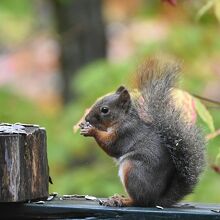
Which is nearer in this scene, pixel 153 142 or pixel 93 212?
pixel 93 212

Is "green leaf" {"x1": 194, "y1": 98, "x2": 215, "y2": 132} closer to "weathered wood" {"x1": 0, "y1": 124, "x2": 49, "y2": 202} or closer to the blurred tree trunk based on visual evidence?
"weathered wood" {"x1": 0, "y1": 124, "x2": 49, "y2": 202}

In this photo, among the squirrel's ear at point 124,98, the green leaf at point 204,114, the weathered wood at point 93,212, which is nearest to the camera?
the weathered wood at point 93,212

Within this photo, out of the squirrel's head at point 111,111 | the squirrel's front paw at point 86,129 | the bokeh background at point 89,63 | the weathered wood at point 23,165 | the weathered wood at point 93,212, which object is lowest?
the weathered wood at point 93,212

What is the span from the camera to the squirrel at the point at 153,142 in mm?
3402

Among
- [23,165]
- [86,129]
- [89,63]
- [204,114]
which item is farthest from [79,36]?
[23,165]

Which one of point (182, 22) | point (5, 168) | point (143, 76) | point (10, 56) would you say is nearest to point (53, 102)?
point (10, 56)

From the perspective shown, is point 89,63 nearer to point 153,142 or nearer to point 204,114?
point 204,114

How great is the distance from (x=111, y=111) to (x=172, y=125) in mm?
436

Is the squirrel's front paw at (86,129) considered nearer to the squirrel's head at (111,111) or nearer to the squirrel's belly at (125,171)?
the squirrel's head at (111,111)

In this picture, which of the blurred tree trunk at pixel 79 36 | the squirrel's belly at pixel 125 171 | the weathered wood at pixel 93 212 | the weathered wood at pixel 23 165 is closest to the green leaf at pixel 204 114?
the squirrel's belly at pixel 125 171

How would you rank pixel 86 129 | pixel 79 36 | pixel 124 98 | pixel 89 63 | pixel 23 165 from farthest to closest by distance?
pixel 79 36 < pixel 89 63 < pixel 124 98 < pixel 86 129 < pixel 23 165

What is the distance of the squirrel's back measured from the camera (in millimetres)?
3436

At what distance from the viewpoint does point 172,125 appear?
11.5ft

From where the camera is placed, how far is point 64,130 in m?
7.41
